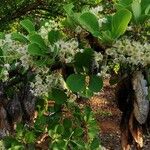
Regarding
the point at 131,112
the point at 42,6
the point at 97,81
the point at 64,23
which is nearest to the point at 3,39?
the point at 64,23

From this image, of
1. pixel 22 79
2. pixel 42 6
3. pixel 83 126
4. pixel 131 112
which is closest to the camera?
pixel 131 112

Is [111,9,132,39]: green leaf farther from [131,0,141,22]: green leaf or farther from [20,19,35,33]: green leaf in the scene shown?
[20,19,35,33]: green leaf

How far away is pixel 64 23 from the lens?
2.17 metres

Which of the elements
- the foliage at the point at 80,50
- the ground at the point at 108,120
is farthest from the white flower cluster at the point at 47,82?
the ground at the point at 108,120

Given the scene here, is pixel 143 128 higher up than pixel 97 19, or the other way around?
pixel 97 19

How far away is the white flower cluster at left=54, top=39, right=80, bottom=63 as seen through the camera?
6.92 feet

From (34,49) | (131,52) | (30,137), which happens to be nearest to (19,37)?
(34,49)

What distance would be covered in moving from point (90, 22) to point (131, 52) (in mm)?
220

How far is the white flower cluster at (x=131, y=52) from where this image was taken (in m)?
→ 2.02

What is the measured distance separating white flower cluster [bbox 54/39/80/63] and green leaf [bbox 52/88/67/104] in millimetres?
261

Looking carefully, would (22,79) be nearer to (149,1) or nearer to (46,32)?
(46,32)

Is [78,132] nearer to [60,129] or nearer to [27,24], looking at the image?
[60,129]

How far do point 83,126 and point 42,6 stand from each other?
5984mm

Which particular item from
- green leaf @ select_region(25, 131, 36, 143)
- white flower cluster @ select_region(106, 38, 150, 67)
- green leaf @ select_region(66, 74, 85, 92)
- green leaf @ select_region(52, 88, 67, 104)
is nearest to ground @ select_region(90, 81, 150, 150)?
green leaf @ select_region(25, 131, 36, 143)
